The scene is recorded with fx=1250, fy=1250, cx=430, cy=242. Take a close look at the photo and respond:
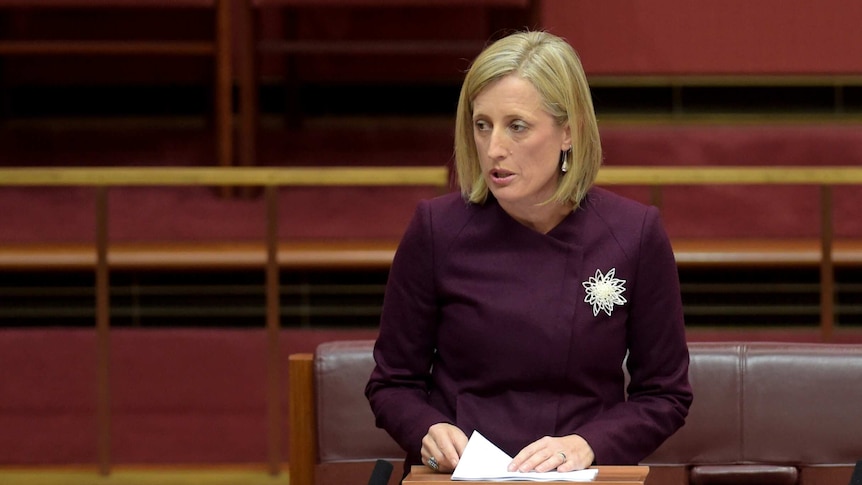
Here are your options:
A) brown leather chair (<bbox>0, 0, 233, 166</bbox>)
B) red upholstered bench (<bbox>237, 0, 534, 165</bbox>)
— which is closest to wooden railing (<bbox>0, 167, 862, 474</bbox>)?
red upholstered bench (<bbox>237, 0, 534, 165</bbox>)

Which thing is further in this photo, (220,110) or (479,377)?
(220,110)

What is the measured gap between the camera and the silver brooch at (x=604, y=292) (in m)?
1.62

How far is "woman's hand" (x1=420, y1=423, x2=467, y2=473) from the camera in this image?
4.98 ft

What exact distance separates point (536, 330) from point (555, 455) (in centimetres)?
18

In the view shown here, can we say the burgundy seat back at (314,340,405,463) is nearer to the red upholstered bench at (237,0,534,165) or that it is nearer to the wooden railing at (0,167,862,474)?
the wooden railing at (0,167,862,474)

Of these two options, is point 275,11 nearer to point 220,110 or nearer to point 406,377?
point 220,110

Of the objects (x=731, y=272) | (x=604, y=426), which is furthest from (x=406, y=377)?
(x=731, y=272)

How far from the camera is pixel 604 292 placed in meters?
1.62

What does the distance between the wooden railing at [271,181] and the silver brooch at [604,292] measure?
1250mm

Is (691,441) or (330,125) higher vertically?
(330,125)

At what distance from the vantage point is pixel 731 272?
3.68 metres

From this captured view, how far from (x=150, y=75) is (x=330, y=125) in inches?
28.5

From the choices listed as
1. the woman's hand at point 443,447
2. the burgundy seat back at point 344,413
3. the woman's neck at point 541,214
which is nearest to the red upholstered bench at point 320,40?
the burgundy seat back at point 344,413

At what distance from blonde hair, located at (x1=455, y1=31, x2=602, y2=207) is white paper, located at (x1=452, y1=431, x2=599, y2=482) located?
0.34m
